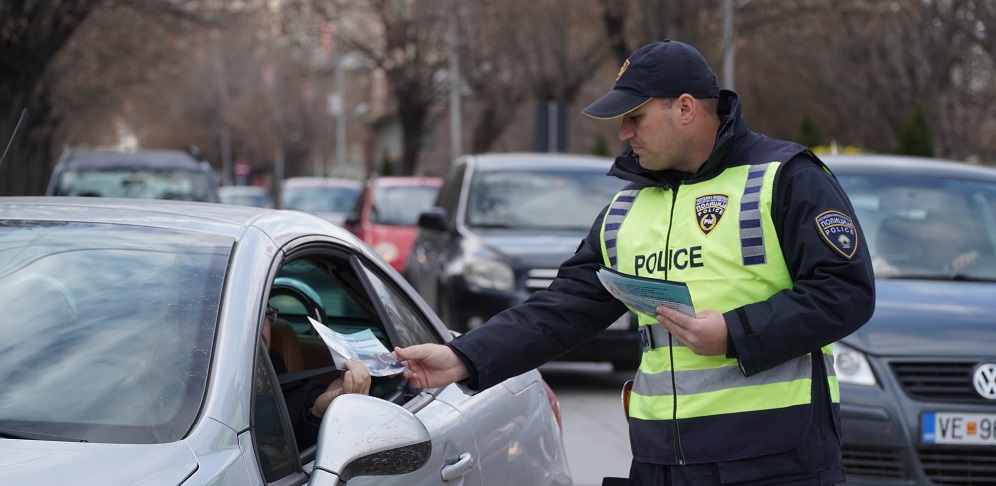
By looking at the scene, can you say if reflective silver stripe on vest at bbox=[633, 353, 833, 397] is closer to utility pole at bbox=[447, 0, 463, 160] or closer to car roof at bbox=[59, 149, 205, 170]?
car roof at bbox=[59, 149, 205, 170]

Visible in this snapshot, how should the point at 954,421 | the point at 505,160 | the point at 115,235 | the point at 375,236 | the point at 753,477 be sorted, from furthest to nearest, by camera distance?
the point at 375,236 → the point at 505,160 → the point at 954,421 → the point at 115,235 → the point at 753,477

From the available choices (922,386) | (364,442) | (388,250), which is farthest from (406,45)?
(364,442)

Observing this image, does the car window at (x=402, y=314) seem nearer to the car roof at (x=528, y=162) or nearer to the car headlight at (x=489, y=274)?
the car headlight at (x=489, y=274)

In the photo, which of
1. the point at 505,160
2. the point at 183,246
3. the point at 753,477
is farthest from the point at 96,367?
the point at 505,160

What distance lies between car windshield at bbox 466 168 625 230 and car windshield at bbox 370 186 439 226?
15.7 feet

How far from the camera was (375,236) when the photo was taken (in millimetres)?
15898

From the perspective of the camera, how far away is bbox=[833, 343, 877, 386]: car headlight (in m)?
5.72

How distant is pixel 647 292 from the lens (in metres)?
3.19

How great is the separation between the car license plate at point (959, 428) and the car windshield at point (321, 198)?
17647 millimetres

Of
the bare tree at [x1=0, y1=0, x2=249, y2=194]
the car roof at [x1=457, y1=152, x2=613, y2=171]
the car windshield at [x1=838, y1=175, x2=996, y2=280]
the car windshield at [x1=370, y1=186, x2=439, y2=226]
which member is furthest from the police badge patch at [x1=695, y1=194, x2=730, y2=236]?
the car windshield at [x1=370, y1=186, x2=439, y2=226]

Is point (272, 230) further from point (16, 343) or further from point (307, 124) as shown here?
point (307, 124)

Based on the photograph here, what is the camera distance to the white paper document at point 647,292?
10.2ft

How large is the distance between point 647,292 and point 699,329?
0.46 ft

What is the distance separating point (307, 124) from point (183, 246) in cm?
7103
